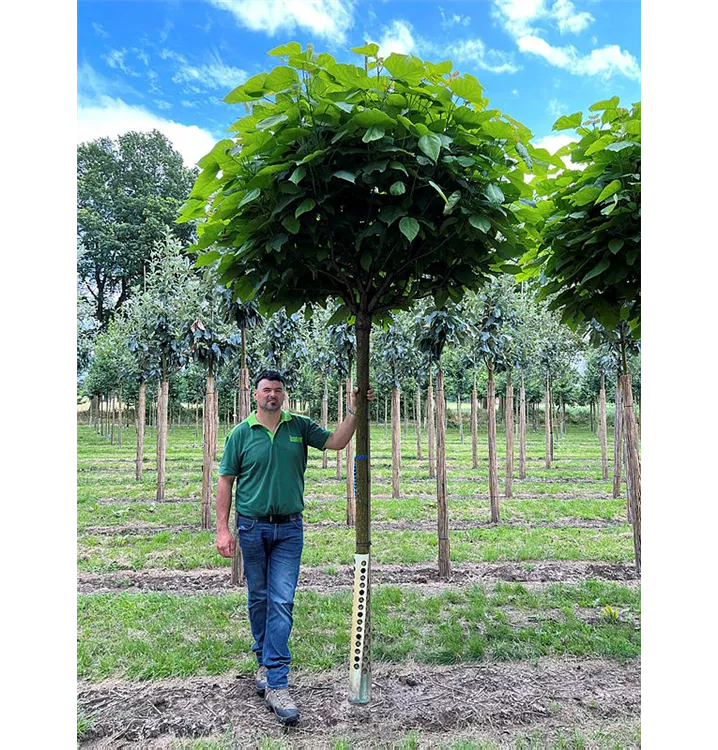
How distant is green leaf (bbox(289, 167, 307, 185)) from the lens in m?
2.36

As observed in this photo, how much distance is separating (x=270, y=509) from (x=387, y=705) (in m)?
1.40

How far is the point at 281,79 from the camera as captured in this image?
2.33m

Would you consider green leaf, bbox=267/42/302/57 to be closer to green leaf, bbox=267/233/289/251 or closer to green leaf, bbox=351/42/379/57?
green leaf, bbox=351/42/379/57

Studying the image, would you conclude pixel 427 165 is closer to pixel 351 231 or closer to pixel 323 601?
pixel 351 231

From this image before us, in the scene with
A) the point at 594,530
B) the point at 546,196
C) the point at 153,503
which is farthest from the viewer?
the point at 153,503

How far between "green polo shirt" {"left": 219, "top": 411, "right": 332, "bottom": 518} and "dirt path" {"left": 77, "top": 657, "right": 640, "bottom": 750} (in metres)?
1.20

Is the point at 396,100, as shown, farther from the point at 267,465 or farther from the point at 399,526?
the point at 399,526

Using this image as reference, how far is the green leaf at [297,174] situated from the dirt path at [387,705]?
2917 millimetres

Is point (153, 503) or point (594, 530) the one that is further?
point (153, 503)

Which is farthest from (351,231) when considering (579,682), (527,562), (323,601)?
(527,562)

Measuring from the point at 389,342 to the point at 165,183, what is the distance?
803 inches

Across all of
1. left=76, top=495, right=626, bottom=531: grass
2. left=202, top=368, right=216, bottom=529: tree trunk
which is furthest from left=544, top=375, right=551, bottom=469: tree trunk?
left=202, top=368, right=216, bottom=529: tree trunk

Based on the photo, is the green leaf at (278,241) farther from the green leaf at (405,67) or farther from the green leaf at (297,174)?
the green leaf at (405,67)

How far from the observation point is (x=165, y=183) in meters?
27.1
